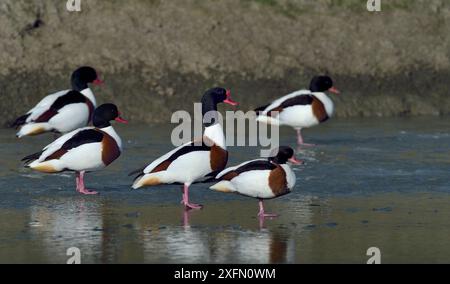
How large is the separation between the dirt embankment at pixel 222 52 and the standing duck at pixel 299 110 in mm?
1393

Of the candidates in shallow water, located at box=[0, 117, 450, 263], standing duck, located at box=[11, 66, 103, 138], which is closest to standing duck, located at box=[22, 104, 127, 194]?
shallow water, located at box=[0, 117, 450, 263]

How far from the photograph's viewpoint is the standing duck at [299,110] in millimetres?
20578

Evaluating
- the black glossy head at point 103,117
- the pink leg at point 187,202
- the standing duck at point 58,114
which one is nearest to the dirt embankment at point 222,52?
the standing duck at point 58,114

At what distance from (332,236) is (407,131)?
28.2 ft

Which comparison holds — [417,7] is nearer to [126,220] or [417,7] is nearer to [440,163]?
[440,163]

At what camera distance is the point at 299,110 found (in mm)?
20594

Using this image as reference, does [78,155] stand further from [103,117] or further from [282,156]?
[282,156]

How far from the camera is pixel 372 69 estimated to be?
23266mm

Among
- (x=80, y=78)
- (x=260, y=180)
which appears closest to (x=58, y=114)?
(x=80, y=78)

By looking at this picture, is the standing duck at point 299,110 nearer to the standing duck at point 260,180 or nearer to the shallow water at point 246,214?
the shallow water at point 246,214

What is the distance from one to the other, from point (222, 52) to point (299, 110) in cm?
288

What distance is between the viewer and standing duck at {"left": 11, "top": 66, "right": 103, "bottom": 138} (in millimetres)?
18797

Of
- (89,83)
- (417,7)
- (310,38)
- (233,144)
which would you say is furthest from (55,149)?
(417,7)

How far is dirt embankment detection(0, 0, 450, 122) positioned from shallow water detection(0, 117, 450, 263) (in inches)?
123
